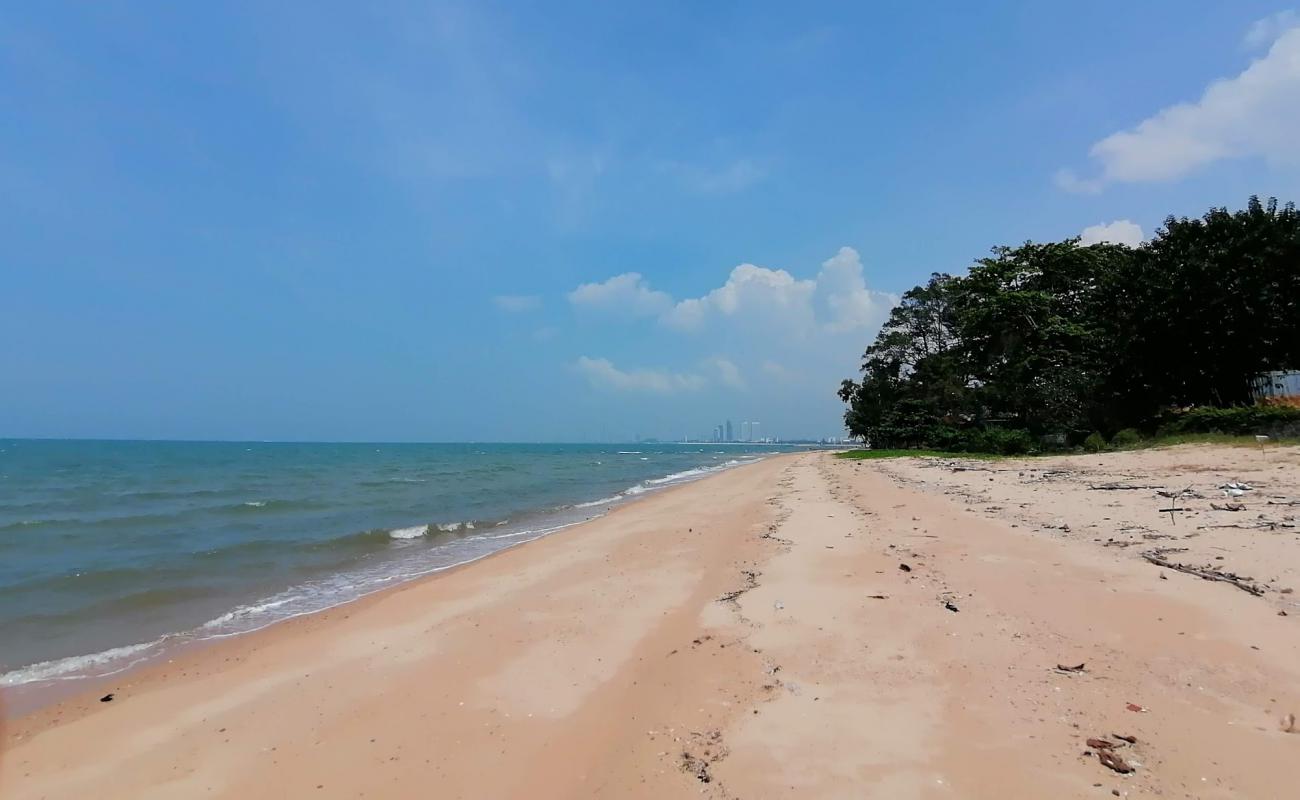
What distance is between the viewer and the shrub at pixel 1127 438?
23659 mm

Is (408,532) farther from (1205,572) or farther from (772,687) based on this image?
(1205,572)

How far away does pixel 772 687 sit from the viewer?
15.8 ft

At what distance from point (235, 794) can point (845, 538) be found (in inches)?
355

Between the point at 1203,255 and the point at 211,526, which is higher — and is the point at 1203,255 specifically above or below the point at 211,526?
above

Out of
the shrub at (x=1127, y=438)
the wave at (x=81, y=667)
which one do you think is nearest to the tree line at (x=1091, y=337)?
the shrub at (x=1127, y=438)

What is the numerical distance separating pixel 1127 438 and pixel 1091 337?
388 inches

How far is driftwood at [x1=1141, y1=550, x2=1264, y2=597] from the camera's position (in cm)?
586

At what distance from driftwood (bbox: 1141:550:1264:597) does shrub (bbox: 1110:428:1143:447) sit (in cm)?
2007

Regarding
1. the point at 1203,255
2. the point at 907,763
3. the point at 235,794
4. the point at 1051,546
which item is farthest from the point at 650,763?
the point at 1203,255

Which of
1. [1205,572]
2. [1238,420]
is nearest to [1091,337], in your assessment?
[1238,420]

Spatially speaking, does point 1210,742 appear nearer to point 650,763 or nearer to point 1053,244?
point 650,763

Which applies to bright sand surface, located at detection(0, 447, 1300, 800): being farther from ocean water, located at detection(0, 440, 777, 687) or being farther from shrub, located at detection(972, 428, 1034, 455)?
shrub, located at detection(972, 428, 1034, 455)

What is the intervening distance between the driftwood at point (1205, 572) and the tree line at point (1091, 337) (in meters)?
22.4

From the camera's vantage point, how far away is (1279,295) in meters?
22.4
